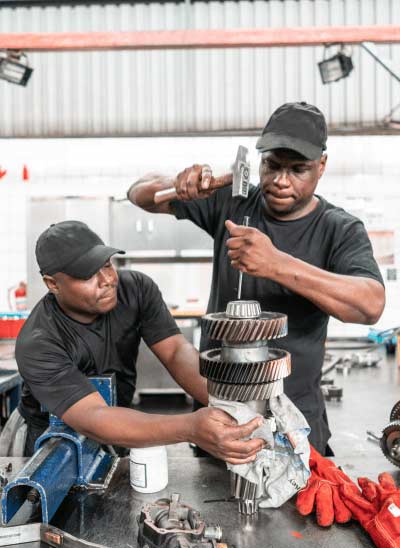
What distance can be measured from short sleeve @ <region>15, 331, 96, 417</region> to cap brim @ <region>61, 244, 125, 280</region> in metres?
0.16

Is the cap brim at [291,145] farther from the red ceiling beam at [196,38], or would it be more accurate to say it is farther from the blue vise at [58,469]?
the red ceiling beam at [196,38]

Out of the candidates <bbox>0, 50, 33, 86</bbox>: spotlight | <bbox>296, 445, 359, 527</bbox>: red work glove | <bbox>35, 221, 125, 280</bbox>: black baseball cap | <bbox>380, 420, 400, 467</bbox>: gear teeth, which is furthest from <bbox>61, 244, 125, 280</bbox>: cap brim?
<bbox>0, 50, 33, 86</bbox>: spotlight

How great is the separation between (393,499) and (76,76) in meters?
4.83

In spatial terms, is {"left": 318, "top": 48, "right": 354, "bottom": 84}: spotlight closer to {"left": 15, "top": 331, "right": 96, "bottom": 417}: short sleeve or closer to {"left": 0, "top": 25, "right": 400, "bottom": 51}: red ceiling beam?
{"left": 0, "top": 25, "right": 400, "bottom": 51}: red ceiling beam

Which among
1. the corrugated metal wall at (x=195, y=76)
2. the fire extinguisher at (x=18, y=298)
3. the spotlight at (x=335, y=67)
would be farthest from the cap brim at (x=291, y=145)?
the fire extinguisher at (x=18, y=298)

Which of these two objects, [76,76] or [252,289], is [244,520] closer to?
[252,289]

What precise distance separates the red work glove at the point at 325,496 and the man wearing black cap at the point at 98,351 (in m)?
0.19

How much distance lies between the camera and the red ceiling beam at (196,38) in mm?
2457

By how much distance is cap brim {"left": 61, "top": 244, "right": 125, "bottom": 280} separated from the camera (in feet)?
4.13

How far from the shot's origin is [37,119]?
5.00 meters

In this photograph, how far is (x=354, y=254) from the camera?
1.22 meters

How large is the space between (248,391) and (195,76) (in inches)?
176

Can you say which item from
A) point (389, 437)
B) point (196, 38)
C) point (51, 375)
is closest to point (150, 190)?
point (51, 375)

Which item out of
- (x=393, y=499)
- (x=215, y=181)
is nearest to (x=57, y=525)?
(x=393, y=499)
